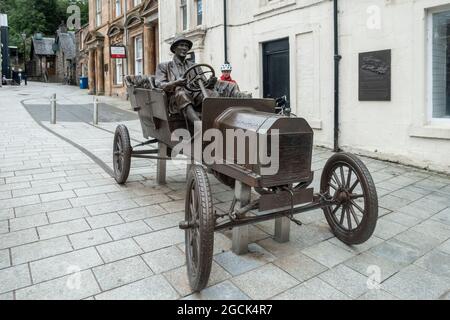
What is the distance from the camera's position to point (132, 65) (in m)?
19.1

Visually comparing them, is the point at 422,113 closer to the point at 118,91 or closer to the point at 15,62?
the point at 118,91

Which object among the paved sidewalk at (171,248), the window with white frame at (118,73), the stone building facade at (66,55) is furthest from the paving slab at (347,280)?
the stone building facade at (66,55)

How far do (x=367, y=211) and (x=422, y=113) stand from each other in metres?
3.96

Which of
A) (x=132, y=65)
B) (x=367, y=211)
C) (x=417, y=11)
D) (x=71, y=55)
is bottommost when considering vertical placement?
(x=367, y=211)

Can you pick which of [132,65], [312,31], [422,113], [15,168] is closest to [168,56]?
[132,65]

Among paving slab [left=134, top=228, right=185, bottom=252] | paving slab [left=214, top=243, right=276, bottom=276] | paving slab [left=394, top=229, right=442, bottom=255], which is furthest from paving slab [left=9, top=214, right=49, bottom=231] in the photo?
paving slab [left=394, top=229, right=442, bottom=255]

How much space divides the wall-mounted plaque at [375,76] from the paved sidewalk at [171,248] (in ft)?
5.54

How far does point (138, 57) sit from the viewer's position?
62.0 ft

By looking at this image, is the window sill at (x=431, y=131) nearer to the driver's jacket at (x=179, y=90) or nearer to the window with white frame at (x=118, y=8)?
the driver's jacket at (x=179, y=90)

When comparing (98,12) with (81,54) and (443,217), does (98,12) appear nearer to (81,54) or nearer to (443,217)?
(81,54)

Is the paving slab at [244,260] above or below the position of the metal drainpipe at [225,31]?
below

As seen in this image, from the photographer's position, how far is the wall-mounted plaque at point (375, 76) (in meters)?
6.70

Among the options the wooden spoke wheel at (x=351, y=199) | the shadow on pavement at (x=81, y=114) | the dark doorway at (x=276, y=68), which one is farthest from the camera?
the shadow on pavement at (x=81, y=114)

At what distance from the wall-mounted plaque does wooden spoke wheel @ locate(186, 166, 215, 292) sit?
5.08 meters
